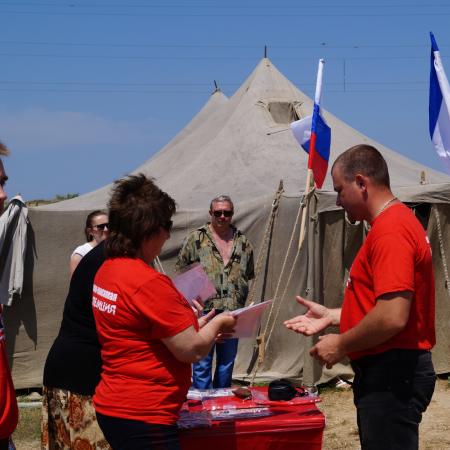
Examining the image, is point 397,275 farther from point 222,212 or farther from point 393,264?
→ point 222,212

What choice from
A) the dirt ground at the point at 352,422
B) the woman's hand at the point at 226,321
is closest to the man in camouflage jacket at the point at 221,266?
the dirt ground at the point at 352,422

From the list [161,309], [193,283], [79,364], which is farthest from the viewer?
[193,283]

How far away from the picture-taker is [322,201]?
26.5 ft

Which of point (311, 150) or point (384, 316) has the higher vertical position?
point (311, 150)

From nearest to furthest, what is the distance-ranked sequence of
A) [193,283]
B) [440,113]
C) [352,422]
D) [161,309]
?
1. [161,309]
2. [193,283]
3. [440,113]
4. [352,422]

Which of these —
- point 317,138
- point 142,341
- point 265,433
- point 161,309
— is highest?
point 317,138

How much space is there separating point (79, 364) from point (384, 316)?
1.34 m

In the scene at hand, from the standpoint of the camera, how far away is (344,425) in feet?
22.2

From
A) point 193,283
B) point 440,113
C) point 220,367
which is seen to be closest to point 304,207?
point 440,113

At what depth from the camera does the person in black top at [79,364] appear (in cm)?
336

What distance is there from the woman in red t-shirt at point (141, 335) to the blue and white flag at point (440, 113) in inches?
156

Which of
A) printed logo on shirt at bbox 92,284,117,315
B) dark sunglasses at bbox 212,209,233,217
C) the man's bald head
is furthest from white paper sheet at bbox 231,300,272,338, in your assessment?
dark sunglasses at bbox 212,209,233,217

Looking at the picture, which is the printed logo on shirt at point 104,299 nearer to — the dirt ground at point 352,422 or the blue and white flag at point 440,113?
the dirt ground at point 352,422

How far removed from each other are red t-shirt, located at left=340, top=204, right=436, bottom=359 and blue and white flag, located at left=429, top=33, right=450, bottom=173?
3.53m
